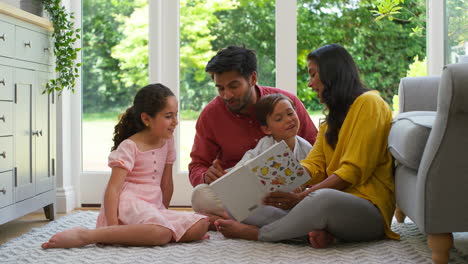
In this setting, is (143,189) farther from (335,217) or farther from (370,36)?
(370,36)

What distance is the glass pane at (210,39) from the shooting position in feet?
11.5

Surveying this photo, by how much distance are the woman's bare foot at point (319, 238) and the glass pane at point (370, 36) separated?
1.51 metres

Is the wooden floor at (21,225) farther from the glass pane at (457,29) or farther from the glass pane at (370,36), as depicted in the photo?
A: the glass pane at (457,29)

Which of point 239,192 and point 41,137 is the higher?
point 41,137

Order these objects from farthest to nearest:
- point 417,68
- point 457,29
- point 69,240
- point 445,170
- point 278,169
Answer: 1. point 417,68
2. point 457,29
3. point 69,240
4. point 278,169
5. point 445,170

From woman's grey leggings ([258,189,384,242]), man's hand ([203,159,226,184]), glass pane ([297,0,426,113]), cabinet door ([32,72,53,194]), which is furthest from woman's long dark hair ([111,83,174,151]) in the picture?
glass pane ([297,0,426,113])

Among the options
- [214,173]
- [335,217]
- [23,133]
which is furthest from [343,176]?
[23,133]

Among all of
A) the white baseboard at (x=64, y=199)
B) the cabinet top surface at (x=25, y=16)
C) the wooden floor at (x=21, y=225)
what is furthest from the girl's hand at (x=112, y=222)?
the white baseboard at (x=64, y=199)

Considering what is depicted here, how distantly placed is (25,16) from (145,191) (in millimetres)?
974

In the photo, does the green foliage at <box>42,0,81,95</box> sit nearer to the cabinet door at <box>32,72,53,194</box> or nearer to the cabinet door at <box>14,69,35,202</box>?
the cabinet door at <box>32,72,53,194</box>

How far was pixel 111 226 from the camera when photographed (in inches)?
88.7

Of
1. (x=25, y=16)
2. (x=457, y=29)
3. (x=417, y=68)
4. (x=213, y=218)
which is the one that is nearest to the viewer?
(x=213, y=218)

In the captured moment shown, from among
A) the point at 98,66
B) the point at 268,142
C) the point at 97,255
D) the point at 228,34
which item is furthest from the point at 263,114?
the point at 98,66

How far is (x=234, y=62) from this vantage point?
2.47 meters
